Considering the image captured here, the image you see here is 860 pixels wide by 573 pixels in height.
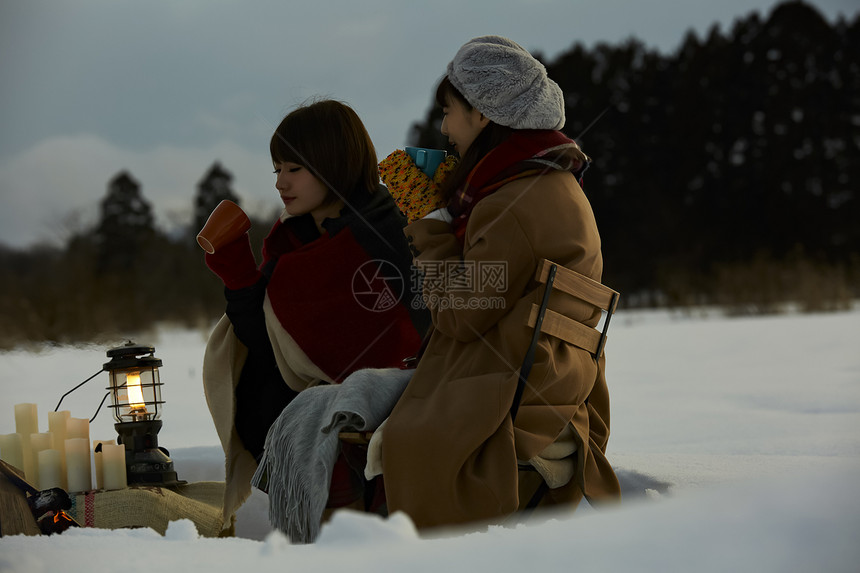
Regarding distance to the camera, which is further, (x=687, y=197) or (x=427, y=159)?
(x=687, y=197)

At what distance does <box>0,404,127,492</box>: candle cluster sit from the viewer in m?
2.59

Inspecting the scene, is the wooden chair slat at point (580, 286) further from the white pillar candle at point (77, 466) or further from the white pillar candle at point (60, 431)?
the white pillar candle at point (60, 431)

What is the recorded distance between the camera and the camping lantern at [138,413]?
2.69 m

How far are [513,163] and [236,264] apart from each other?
92 centimetres

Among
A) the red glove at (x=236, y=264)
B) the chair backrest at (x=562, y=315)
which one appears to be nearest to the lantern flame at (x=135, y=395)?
the red glove at (x=236, y=264)

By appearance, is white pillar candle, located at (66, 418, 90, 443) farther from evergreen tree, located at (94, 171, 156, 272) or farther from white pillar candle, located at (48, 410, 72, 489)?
evergreen tree, located at (94, 171, 156, 272)

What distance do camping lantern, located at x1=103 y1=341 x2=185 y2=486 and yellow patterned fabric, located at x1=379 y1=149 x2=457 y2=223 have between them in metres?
1.25

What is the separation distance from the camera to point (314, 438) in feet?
6.33

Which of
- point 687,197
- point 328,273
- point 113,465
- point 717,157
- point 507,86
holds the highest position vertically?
point 717,157

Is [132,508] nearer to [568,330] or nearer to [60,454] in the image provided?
[60,454]

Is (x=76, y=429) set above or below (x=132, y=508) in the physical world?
above

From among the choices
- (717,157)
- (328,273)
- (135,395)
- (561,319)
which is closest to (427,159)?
(328,273)

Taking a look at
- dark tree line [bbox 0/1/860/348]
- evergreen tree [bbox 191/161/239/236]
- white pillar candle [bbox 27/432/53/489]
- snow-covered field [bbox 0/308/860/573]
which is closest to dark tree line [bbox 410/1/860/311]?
dark tree line [bbox 0/1/860/348]

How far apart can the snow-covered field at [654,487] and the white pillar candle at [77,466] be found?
1.39ft
